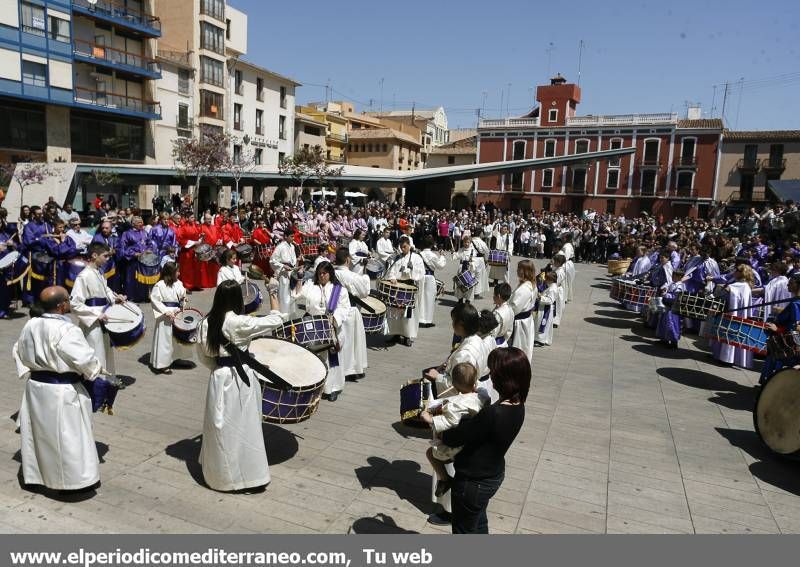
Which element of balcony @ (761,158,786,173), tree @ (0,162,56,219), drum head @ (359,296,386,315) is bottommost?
drum head @ (359,296,386,315)

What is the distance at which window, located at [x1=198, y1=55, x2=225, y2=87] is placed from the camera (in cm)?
4331

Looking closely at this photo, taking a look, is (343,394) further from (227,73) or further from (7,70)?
(227,73)

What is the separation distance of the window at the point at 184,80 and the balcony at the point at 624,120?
34.1m

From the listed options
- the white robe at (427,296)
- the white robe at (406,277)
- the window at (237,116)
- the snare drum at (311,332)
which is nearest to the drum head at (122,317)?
the snare drum at (311,332)

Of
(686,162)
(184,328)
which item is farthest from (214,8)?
(184,328)

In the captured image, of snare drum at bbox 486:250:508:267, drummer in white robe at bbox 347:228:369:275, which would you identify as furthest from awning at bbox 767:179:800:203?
drummer in white robe at bbox 347:228:369:275

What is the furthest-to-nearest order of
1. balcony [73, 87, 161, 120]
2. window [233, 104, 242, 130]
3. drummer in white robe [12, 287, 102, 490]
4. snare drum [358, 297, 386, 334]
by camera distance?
window [233, 104, 242, 130]
balcony [73, 87, 161, 120]
snare drum [358, 297, 386, 334]
drummer in white robe [12, 287, 102, 490]

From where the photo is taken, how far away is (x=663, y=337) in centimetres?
1081

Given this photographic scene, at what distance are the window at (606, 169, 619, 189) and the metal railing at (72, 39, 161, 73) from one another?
3913 centimetres

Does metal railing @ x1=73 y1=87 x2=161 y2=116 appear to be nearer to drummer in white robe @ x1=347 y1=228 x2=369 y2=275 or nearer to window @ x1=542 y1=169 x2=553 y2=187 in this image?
drummer in white robe @ x1=347 y1=228 x2=369 y2=275

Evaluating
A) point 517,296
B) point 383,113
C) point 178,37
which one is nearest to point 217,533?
point 517,296

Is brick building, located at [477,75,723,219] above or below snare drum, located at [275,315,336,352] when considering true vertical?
above

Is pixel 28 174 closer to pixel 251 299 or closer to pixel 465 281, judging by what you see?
pixel 465 281
